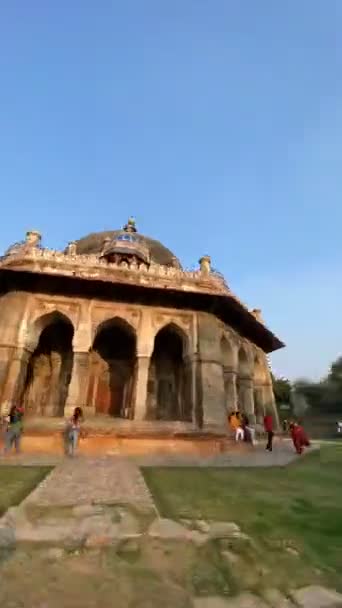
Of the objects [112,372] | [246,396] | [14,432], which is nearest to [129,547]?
[14,432]

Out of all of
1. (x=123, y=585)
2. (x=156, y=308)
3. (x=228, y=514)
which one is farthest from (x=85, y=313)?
(x=123, y=585)

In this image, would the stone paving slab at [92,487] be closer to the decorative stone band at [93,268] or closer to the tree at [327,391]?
the decorative stone band at [93,268]

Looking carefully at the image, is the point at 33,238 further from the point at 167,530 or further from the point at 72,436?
the point at 167,530

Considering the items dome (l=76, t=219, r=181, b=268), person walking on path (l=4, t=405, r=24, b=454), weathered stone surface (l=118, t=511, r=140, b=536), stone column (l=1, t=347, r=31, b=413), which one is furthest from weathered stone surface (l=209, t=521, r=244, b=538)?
dome (l=76, t=219, r=181, b=268)

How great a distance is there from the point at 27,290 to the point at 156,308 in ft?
17.0

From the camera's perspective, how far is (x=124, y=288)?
13688 mm

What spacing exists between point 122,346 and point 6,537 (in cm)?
1342

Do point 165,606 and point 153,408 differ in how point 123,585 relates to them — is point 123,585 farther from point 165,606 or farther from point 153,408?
point 153,408

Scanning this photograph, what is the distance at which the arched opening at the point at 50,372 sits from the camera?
50.0 feet

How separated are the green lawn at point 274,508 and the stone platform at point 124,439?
109 inches

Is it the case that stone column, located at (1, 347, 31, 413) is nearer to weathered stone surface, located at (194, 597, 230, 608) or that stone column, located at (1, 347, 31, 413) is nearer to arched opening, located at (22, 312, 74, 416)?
arched opening, located at (22, 312, 74, 416)

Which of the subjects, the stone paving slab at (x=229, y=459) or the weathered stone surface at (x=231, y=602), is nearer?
the weathered stone surface at (x=231, y=602)

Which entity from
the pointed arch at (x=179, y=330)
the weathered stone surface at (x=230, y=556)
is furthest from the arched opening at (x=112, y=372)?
the weathered stone surface at (x=230, y=556)

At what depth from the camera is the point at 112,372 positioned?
53.0ft
